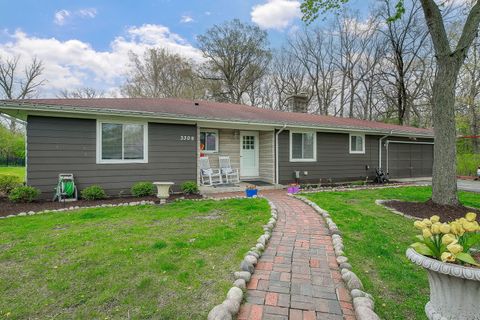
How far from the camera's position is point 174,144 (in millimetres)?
7781

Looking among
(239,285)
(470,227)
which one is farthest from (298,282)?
(470,227)

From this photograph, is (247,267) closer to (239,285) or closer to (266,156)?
(239,285)

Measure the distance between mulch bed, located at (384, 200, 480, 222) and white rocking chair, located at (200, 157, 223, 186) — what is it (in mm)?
5260

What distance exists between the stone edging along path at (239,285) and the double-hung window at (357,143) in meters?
8.50

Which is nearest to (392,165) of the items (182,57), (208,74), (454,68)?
(454,68)

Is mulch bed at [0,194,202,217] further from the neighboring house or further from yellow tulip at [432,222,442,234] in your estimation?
yellow tulip at [432,222,442,234]

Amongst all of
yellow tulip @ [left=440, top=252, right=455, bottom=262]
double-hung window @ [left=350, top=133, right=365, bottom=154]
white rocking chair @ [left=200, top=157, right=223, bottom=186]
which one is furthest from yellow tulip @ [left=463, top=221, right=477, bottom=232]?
double-hung window @ [left=350, top=133, right=365, bottom=154]

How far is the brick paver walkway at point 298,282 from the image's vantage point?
6.79 ft

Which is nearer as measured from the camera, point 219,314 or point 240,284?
point 219,314

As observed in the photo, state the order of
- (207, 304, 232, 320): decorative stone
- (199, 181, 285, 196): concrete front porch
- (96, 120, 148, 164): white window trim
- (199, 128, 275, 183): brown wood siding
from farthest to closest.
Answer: (199, 128, 275, 183): brown wood siding, (199, 181, 285, 196): concrete front porch, (96, 120, 148, 164): white window trim, (207, 304, 232, 320): decorative stone

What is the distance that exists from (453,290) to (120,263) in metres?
3.05

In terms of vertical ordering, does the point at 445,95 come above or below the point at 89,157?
above

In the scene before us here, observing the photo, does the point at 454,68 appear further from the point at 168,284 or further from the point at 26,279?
the point at 26,279

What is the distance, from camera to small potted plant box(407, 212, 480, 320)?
154 centimetres
